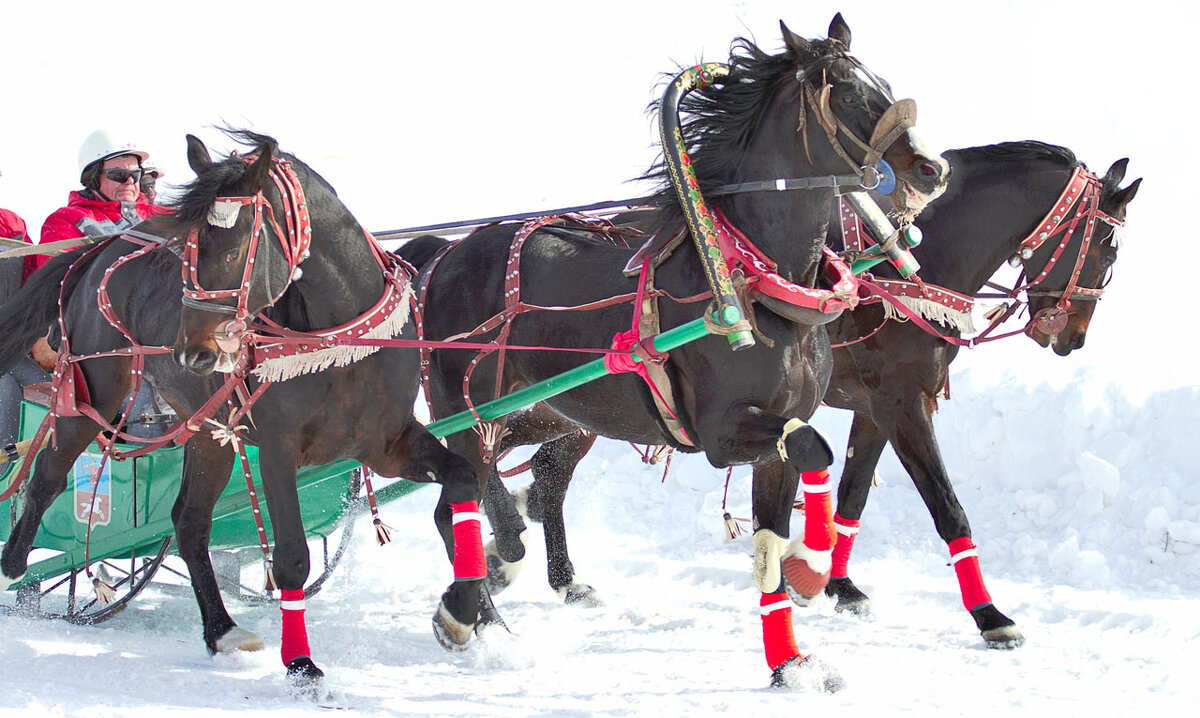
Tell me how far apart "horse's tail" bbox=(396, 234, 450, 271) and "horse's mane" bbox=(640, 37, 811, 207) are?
6.13 feet

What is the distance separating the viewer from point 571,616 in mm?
6367

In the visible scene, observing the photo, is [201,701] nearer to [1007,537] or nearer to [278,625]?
[278,625]

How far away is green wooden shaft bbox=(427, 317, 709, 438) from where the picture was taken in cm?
448

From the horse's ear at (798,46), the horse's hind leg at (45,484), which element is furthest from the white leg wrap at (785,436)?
the horse's hind leg at (45,484)

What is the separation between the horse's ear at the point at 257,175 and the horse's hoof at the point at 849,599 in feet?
12.1

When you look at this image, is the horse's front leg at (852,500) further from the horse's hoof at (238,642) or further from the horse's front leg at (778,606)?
the horse's hoof at (238,642)

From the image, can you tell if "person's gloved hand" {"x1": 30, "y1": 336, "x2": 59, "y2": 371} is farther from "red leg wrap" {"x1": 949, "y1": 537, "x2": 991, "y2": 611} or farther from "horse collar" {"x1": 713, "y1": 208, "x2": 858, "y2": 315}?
"red leg wrap" {"x1": 949, "y1": 537, "x2": 991, "y2": 611}

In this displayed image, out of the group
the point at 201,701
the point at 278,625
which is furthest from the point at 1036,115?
the point at 201,701

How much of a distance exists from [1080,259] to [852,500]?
1.66 metres

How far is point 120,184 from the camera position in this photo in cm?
628

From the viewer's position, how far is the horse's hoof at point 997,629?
5340 mm

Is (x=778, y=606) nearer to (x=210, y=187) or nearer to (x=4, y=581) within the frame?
(x=210, y=187)

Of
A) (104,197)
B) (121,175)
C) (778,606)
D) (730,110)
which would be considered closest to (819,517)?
(778,606)

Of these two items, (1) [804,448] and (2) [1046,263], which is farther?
(2) [1046,263]
